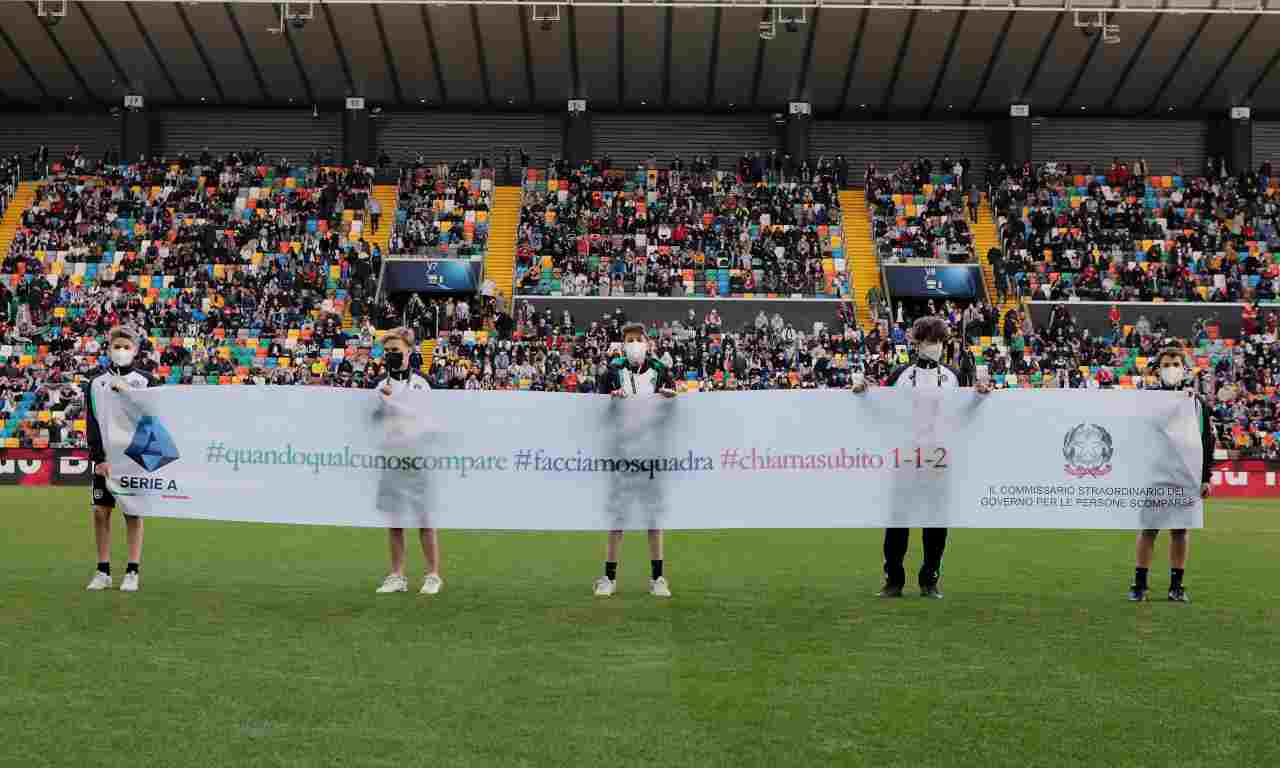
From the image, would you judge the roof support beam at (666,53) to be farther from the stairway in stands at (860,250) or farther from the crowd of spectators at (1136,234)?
the crowd of spectators at (1136,234)

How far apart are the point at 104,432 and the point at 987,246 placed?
1678 inches

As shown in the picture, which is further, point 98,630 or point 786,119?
point 786,119

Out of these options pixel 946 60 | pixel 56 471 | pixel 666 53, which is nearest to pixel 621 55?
pixel 666 53

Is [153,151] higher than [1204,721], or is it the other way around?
[153,151]

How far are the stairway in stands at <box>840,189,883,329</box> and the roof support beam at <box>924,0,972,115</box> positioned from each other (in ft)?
14.1

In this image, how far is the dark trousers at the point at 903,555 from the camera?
1163 centimetres

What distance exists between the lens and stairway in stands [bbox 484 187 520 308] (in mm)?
48625

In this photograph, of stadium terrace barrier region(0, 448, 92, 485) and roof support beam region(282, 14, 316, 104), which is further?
roof support beam region(282, 14, 316, 104)

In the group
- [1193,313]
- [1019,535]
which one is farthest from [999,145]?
[1019,535]

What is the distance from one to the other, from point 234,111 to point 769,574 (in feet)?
153

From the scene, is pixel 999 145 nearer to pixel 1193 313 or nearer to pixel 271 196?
pixel 1193 313

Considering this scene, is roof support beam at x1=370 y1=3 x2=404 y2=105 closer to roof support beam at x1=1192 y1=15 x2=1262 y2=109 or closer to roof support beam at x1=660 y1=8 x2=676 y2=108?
roof support beam at x1=660 y1=8 x2=676 y2=108

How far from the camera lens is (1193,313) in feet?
154

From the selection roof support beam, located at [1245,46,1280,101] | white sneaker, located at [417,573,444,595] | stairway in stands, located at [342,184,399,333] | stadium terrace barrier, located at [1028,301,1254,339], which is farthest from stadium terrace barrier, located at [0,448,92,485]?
roof support beam, located at [1245,46,1280,101]
